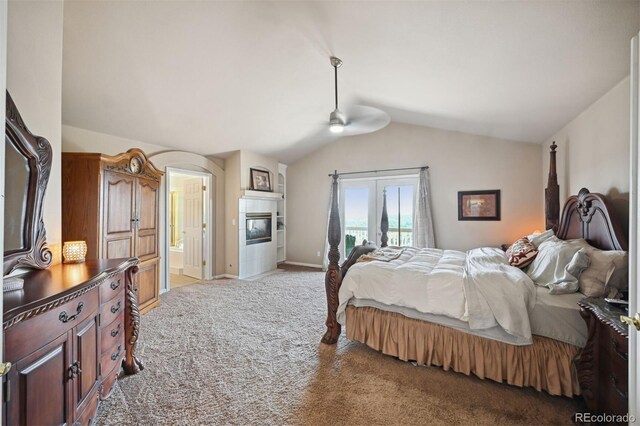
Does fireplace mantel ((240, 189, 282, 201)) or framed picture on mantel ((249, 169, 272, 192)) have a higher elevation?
framed picture on mantel ((249, 169, 272, 192))

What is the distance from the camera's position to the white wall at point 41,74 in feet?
5.11

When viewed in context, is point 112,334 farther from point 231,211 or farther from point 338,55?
point 231,211

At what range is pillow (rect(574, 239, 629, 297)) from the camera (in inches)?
68.9

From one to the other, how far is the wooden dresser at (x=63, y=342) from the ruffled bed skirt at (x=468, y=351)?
1.92 meters

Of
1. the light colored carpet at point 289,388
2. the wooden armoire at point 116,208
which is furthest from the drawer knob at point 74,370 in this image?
the wooden armoire at point 116,208

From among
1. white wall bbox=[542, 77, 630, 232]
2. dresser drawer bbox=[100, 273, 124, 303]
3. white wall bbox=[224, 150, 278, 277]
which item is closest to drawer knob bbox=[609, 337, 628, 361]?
white wall bbox=[542, 77, 630, 232]

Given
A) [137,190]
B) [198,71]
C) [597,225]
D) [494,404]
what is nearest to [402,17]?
[198,71]

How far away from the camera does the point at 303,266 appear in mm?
6488

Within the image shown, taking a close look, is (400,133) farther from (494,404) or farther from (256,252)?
(494,404)

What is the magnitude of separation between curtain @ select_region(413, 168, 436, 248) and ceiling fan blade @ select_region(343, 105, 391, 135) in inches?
91.8

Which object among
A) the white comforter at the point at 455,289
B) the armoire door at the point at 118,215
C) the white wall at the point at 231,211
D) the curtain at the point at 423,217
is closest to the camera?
the white comforter at the point at 455,289

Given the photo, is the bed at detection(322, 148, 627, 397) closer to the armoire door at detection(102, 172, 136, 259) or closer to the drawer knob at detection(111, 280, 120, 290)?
the drawer knob at detection(111, 280, 120, 290)

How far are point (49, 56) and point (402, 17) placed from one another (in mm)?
2469

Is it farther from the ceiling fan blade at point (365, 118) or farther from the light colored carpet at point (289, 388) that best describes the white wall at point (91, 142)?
the ceiling fan blade at point (365, 118)
